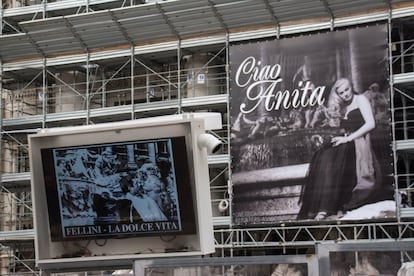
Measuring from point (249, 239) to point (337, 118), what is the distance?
5.25m

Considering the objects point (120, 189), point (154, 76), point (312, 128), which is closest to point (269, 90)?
point (312, 128)

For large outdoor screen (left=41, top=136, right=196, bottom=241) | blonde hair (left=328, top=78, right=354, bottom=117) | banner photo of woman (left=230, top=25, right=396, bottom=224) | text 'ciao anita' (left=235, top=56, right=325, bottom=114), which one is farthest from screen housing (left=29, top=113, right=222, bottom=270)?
text 'ciao anita' (left=235, top=56, right=325, bottom=114)

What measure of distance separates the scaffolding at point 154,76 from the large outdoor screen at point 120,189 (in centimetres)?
1599

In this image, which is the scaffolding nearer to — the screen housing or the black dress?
the black dress

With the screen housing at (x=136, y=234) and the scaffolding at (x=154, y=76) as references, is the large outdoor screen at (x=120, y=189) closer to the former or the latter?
the screen housing at (x=136, y=234)

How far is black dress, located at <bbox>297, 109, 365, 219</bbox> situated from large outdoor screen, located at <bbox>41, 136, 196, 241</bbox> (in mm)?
16253

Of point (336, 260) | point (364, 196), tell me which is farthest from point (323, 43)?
point (336, 260)

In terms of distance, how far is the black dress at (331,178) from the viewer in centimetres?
2425

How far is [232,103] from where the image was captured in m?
26.5

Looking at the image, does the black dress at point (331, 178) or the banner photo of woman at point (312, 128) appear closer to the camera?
the banner photo of woman at point (312, 128)

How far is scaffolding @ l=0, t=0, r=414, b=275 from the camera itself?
25.4 metres

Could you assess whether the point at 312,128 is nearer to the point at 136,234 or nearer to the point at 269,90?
the point at 269,90

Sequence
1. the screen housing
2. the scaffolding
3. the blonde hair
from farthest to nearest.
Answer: the scaffolding, the blonde hair, the screen housing

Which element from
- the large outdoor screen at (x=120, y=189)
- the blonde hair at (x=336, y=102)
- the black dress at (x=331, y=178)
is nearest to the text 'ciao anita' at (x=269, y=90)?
the blonde hair at (x=336, y=102)
